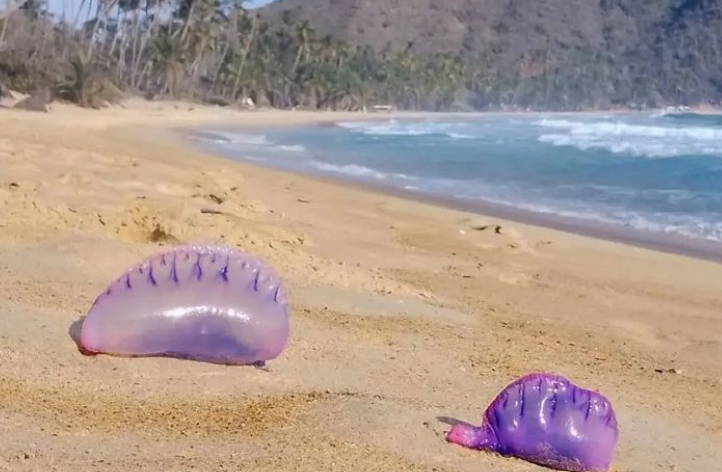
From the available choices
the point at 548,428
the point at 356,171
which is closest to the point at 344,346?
the point at 548,428

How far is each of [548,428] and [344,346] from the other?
132cm

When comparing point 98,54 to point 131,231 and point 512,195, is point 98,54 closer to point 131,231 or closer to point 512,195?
point 512,195

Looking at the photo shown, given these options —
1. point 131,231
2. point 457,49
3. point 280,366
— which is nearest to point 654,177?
point 131,231

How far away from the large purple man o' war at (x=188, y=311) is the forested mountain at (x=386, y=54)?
2901 centimetres

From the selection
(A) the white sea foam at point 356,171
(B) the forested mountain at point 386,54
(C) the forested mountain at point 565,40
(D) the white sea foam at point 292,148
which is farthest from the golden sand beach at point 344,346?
(C) the forested mountain at point 565,40

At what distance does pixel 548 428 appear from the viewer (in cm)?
334

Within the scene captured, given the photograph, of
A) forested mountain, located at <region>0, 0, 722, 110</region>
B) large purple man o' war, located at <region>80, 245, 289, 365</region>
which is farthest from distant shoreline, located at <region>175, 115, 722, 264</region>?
forested mountain, located at <region>0, 0, 722, 110</region>

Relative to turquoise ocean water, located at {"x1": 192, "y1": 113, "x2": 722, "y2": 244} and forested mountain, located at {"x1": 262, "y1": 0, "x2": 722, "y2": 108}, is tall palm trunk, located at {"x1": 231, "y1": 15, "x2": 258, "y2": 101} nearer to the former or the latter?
turquoise ocean water, located at {"x1": 192, "y1": 113, "x2": 722, "y2": 244}

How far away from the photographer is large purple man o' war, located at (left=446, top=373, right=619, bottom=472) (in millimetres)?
3334

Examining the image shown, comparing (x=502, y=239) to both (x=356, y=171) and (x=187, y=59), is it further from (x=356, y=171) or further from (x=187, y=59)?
(x=187, y=59)

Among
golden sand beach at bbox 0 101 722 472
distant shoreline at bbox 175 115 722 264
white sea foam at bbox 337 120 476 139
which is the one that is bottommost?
white sea foam at bbox 337 120 476 139

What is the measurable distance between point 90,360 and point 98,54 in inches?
2316

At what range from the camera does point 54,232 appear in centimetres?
594

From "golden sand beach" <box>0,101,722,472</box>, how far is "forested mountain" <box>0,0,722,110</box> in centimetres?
2589
